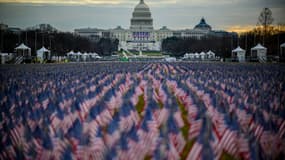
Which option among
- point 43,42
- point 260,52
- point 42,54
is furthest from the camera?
point 43,42

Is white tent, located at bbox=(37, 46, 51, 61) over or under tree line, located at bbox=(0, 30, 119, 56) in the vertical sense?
under

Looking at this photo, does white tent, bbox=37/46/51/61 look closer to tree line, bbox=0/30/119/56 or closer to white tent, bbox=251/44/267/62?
tree line, bbox=0/30/119/56

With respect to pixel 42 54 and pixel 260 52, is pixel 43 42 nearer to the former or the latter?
pixel 42 54

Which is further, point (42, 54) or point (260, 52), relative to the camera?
point (42, 54)

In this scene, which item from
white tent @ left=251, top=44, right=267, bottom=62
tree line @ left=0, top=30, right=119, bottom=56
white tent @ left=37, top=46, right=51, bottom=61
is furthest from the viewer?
tree line @ left=0, top=30, right=119, bottom=56

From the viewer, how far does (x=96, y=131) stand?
5520mm

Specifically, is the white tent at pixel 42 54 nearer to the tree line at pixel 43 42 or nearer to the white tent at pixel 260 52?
the tree line at pixel 43 42

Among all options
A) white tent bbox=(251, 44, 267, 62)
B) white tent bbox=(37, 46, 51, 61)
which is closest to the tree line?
white tent bbox=(37, 46, 51, 61)

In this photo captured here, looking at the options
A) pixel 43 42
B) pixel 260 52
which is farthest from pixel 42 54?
pixel 260 52

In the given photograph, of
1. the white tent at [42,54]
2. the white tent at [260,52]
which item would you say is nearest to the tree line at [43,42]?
the white tent at [42,54]

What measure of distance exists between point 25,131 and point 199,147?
1.96m

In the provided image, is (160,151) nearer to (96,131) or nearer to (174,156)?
(174,156)

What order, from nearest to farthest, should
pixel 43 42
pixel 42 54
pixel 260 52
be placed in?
pixel 260 52 → pixel 42 54 → pixel 43 42

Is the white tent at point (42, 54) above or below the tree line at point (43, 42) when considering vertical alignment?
below
